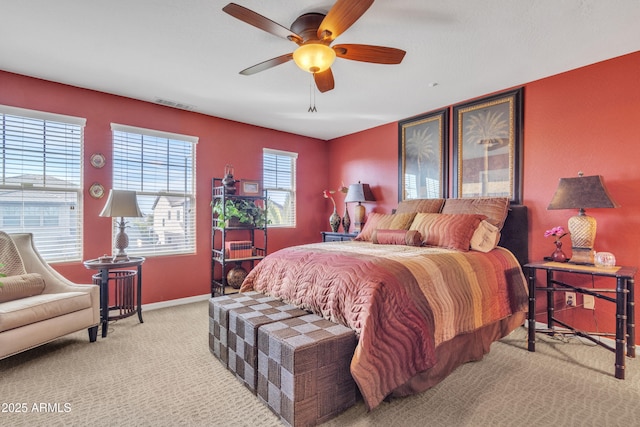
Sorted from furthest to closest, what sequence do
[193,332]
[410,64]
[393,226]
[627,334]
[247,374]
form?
[393,226] < [193,332] < [410,64] < [627,334] < [247,374]

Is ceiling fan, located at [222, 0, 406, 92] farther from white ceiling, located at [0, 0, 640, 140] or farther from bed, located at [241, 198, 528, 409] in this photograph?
bed, located at [241, 198, 528, 409]

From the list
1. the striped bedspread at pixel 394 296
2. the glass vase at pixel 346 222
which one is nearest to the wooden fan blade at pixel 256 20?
the striped bedspread at pixel 394 296

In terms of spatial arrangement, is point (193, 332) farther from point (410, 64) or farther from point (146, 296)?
point (410, 64)

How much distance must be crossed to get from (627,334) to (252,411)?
2850 millimetres

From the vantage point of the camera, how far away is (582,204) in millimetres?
2527

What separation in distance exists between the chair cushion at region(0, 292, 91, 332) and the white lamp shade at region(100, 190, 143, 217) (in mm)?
770

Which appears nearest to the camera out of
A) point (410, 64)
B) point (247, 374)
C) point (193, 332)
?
point (247, 374)

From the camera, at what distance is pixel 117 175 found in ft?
11.9

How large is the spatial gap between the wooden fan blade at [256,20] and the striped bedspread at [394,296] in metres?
1.53

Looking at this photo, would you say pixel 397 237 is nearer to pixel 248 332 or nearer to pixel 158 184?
pixel 248 332

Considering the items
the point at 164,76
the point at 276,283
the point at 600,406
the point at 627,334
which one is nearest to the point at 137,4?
the point at 164,76

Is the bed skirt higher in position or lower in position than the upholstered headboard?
lower

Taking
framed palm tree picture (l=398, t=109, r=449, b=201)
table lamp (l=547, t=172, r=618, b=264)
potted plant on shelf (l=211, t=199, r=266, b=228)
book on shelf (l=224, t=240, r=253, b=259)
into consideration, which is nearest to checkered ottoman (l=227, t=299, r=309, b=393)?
book on shelf (l=224, t=240, r=253, b=259)

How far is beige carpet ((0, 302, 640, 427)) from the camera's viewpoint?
5.82ft
